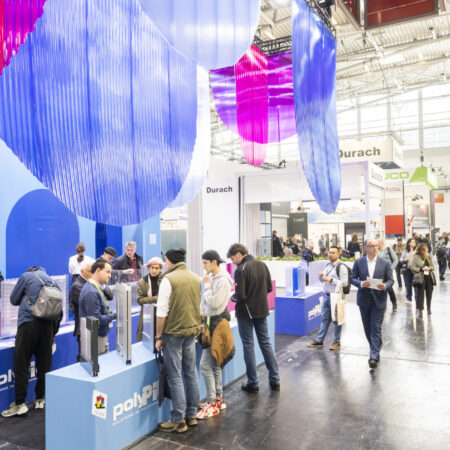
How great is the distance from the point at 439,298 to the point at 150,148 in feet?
28.9

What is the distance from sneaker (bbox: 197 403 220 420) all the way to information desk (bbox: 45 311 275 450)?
405 mm

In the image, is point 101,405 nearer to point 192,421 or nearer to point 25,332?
point 192,421

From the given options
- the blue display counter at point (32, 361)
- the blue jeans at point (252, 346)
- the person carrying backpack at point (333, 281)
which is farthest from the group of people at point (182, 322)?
the person carrying backpack at point (333, 281)

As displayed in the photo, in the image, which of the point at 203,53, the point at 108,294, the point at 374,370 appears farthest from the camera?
the point at 374,370

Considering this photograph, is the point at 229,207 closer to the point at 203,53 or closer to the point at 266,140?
the point at 266,140

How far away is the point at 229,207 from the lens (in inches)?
506

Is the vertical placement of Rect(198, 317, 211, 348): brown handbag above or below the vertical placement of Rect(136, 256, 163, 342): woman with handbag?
below

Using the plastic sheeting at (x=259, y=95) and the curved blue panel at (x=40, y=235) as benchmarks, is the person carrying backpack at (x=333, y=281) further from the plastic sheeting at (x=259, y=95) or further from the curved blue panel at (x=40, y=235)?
the curved blue panel at (x=40, y=235)

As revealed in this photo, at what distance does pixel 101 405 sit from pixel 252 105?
12.7ft

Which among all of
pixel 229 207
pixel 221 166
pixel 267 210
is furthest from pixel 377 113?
pixel 229 207

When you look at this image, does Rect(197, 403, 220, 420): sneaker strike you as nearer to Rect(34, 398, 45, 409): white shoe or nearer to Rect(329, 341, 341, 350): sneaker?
Rect(34, 398, 45, 409): white shoe

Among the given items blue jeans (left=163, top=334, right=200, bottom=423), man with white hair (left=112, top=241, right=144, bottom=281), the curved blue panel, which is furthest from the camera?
the curved blue panel

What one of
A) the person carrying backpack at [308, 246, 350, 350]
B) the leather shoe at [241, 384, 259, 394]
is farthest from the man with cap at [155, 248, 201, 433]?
the person carrying backpack at [308, 246, 350, 350]

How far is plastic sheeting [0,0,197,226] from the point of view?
2.45 meters
